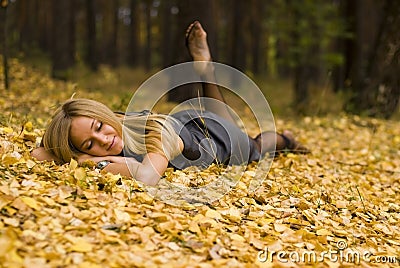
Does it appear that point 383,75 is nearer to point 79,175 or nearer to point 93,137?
point 93,137

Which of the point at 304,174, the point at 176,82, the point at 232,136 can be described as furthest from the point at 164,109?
the point at 304,174

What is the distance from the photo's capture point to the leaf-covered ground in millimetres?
2082

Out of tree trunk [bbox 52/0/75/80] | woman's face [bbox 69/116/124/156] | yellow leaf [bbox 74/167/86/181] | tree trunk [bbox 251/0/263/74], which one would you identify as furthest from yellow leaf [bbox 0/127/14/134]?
tree trunk [bbox 251/0/263/74]

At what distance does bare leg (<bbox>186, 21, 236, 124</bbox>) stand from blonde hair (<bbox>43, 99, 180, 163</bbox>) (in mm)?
1290

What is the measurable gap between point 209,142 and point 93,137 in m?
1.03

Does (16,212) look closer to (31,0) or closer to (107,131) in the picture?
(107,131)

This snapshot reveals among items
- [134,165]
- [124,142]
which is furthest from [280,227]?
[124,142]

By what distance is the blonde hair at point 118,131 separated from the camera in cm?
312

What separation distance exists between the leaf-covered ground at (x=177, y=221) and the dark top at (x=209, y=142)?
0.65ft

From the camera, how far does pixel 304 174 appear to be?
3.88m

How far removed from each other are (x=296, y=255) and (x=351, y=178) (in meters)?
1.89

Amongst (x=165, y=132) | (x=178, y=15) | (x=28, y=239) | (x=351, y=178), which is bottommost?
(x=351, y=178)

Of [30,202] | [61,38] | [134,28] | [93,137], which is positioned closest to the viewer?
[30,202]

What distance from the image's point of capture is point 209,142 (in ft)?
12.5
